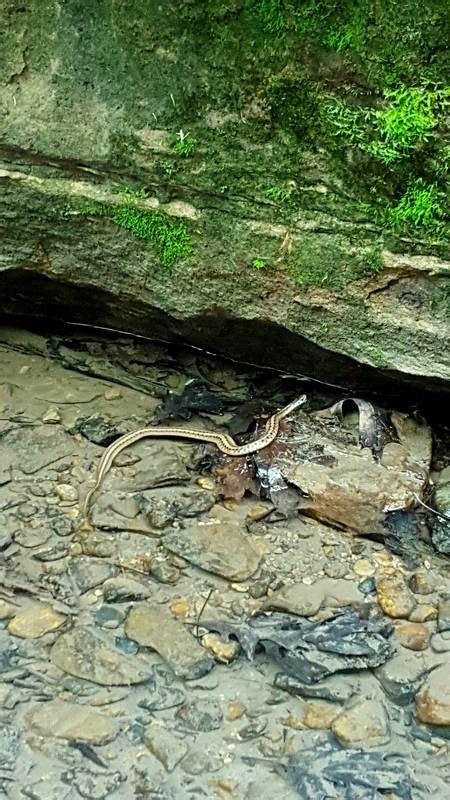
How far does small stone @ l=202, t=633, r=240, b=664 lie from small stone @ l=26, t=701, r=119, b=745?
358 millimetres

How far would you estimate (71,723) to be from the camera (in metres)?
2.44

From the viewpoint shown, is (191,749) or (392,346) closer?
(191,749)

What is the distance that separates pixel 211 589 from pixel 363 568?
50cm

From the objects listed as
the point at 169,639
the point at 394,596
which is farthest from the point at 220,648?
the point at 394,596

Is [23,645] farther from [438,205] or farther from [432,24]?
[432,24]

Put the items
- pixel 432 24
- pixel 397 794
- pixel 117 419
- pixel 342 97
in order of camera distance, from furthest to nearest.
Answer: pixel 117 419, pixel 342 97, pixel 432 24, pixel 397 794

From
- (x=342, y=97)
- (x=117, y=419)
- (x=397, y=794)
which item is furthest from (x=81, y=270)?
(x=397, y=794)

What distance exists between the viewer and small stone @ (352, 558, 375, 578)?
9.61 feet

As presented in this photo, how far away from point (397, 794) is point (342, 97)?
75.4 inches

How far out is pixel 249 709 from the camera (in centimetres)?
251

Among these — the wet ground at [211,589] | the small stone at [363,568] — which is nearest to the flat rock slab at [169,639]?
the wet ground at [211,589]

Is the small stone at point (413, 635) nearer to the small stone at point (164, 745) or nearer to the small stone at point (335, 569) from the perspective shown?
the small stone at point (335, 569)

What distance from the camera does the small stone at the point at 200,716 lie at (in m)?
2.46

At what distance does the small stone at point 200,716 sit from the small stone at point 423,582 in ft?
2.51
